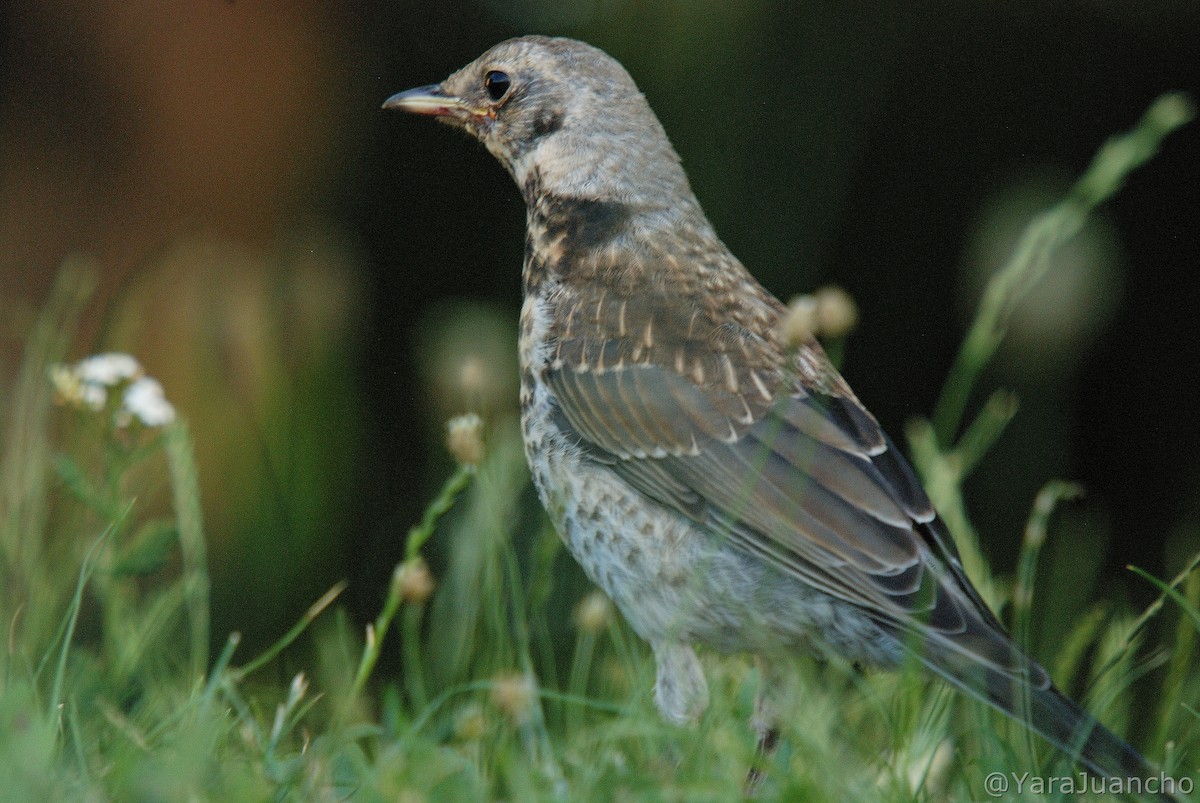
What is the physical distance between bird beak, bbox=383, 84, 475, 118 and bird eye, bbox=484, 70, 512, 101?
0.22 ft

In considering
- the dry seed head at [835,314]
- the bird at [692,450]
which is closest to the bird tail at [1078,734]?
the bird at [692,450]

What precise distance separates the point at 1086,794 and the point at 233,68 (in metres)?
3.20

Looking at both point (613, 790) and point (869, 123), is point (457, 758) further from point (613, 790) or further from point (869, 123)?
point (869, 123)

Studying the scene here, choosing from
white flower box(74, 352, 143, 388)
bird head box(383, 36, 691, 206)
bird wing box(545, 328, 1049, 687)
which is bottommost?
bird wing box(545, 328, 1049, 687)

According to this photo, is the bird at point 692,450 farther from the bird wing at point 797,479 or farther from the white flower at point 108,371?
the white flower at point 108,371

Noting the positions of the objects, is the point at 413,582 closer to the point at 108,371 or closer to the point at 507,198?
the point at 108,371

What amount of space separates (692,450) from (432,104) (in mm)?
1261

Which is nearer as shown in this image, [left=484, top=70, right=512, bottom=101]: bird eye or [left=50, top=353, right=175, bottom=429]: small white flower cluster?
[left=50, top=353, right=175, bottom=429]: small white flower cluster

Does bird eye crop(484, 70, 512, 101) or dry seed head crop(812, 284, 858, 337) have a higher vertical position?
bird eye crop(484, 70, 512, 101)

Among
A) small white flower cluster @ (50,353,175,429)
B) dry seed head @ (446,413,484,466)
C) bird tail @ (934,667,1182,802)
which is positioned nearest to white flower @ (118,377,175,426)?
small white flower cluster @ (50,353,175,429)

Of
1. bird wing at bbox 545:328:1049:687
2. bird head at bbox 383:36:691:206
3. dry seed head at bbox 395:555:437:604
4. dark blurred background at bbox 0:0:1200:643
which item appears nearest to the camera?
dry seed head at bbox 395:555:437:604

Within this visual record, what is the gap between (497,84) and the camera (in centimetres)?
369

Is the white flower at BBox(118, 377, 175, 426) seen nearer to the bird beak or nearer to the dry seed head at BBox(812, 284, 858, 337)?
the bird beak

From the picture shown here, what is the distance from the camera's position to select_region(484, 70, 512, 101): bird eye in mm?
3670
